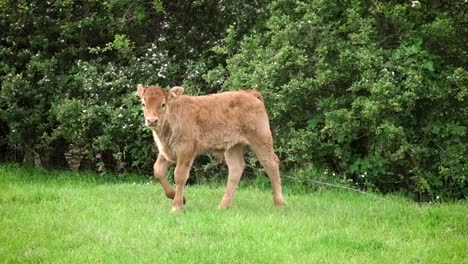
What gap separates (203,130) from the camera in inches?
428

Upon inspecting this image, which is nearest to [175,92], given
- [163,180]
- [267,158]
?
[163,180]

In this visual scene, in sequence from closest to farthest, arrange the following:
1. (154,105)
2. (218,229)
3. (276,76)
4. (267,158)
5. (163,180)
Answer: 1. (218,229)
2. (154,105)
3. (163,180)
4. (267,158)
5. (276,76)

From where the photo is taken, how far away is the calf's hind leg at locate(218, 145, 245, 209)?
1092 cm

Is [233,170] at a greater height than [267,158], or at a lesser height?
lesser

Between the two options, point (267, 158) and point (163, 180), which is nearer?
point (163, 180)

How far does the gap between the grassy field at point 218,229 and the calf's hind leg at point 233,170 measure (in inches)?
8.3

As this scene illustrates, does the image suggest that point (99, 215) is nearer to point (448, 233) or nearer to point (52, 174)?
point (448, 233)

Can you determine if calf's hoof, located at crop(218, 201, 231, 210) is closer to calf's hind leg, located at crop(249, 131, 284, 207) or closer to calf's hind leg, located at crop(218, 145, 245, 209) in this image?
calf's hind leg, located at crop(218, 145, 245, 209)

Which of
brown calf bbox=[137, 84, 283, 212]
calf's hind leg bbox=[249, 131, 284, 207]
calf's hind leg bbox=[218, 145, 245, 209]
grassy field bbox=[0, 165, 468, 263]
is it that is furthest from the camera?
calf's hind leg bbox=[249, 131, 284, 207]

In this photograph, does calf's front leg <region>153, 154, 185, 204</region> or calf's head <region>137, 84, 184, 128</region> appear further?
calf's front leg <region>153, 154, 185, 204</region>

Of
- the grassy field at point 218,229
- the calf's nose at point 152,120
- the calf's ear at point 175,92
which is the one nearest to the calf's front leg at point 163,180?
the grassy field at point 218,229

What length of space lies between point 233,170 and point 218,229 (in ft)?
7.94

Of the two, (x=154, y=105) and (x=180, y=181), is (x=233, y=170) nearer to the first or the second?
(x=180, y=181)

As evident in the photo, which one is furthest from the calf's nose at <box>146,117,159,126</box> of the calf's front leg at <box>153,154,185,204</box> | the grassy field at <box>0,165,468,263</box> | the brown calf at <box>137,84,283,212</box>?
the grassy field at <box>0,165,468,263</box>
